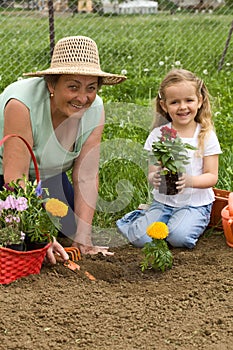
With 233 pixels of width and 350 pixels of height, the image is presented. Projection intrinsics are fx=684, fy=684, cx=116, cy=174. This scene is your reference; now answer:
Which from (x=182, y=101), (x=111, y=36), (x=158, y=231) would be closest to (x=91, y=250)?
(x=158, y=231)

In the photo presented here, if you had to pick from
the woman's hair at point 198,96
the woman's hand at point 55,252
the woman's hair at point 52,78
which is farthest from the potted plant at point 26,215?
the woman's hair at point 198,96

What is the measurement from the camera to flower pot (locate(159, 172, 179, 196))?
3340mm

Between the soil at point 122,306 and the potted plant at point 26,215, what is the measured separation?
20 centimetres

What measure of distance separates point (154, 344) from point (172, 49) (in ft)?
21.5

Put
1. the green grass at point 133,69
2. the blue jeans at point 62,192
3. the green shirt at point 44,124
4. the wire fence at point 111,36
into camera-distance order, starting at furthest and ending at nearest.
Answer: the wire fence at point 111,36, the green grass at point 133,69, the blue jeans at point 62,192, the green shirt at point 44,124

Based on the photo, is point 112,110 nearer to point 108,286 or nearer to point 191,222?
point 191,222

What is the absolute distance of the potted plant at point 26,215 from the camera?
2828 mm

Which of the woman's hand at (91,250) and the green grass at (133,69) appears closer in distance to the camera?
the woman's hand at (91,250)

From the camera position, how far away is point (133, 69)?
24.8ft

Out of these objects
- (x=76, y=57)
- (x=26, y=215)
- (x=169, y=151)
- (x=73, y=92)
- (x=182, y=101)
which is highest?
(x=76, y=57)

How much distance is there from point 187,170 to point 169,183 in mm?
281

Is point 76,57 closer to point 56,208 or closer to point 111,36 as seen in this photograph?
point 56,208

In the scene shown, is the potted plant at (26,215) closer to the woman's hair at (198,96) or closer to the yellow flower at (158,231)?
the yellow flower at (158,231)

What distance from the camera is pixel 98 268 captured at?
3.22 m
